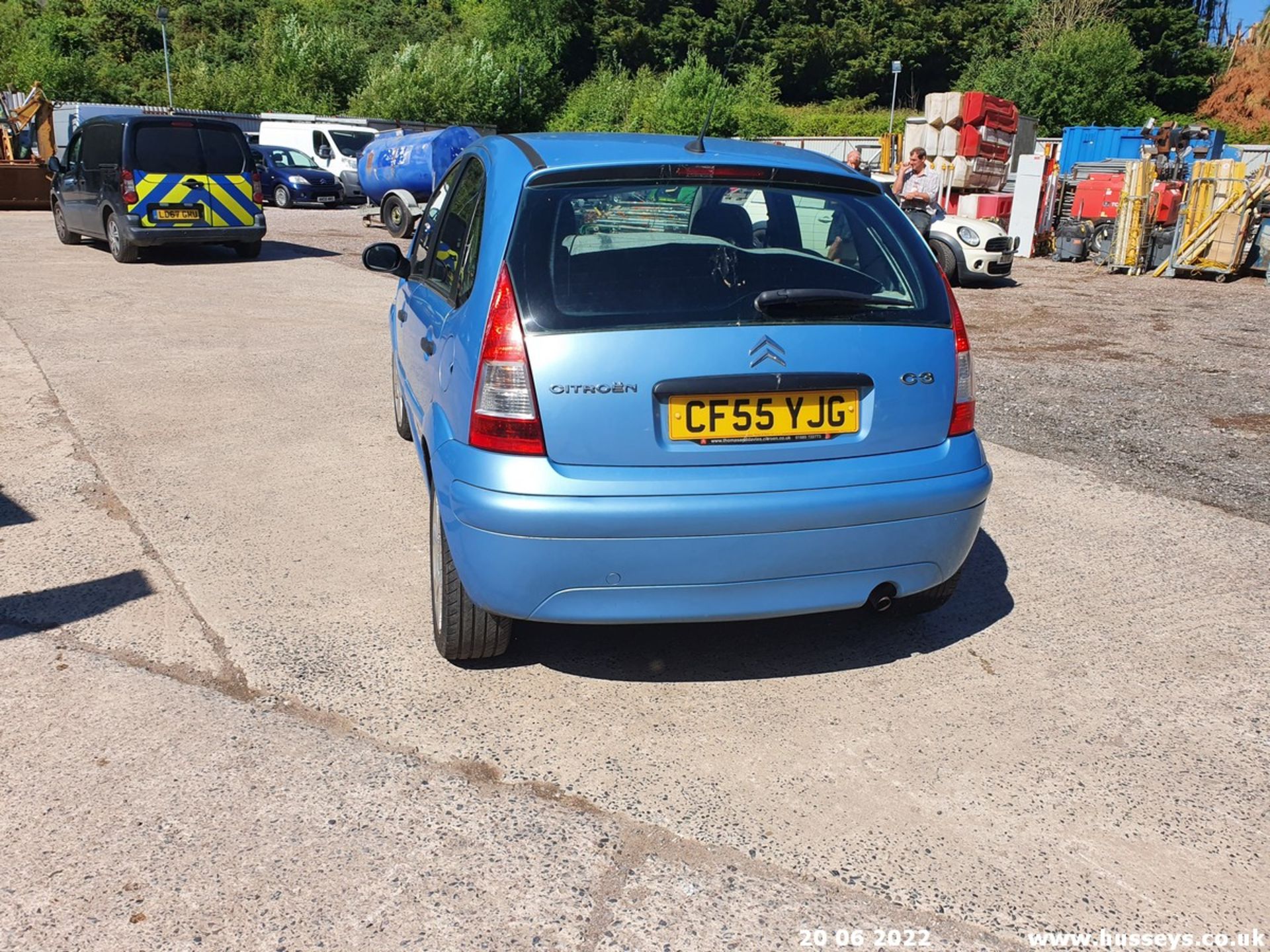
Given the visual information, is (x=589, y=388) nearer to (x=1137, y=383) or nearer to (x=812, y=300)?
(x=812, y=300)

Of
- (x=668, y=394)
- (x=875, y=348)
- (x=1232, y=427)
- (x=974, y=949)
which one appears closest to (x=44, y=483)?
(x=668, y=394)

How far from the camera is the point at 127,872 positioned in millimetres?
2326

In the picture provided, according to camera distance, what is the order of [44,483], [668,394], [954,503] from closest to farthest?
1. [668,394]
2. [954,503]
3. [44,483]

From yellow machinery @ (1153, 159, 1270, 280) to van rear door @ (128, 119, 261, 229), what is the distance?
1358 centimetres

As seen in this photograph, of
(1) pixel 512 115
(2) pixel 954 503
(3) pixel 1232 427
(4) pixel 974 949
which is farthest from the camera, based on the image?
(1) pixel 512 115

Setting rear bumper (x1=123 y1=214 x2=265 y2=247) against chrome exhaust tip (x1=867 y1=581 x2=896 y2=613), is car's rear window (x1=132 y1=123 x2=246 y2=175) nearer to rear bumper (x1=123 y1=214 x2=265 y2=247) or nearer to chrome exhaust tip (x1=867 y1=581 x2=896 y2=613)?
rear bumper (x1=123 y1=214 x2=265 y2=247)

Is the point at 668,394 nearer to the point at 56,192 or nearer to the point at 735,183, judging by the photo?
the point at 735,183

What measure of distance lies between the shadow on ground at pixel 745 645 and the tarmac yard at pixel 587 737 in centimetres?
2

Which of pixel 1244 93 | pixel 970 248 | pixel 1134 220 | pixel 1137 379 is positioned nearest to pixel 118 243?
pixel 970 248

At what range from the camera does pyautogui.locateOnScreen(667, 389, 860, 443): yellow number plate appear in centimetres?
285

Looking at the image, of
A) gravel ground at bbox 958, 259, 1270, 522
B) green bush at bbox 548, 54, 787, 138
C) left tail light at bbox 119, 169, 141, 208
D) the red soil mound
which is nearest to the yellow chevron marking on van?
left tail light at bbox 119, 169, 141, 208

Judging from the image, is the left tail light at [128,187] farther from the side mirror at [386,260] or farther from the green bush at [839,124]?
the green bush at [839,124]

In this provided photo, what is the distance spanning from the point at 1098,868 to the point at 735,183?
2.12 m

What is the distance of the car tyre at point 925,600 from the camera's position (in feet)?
11.6
